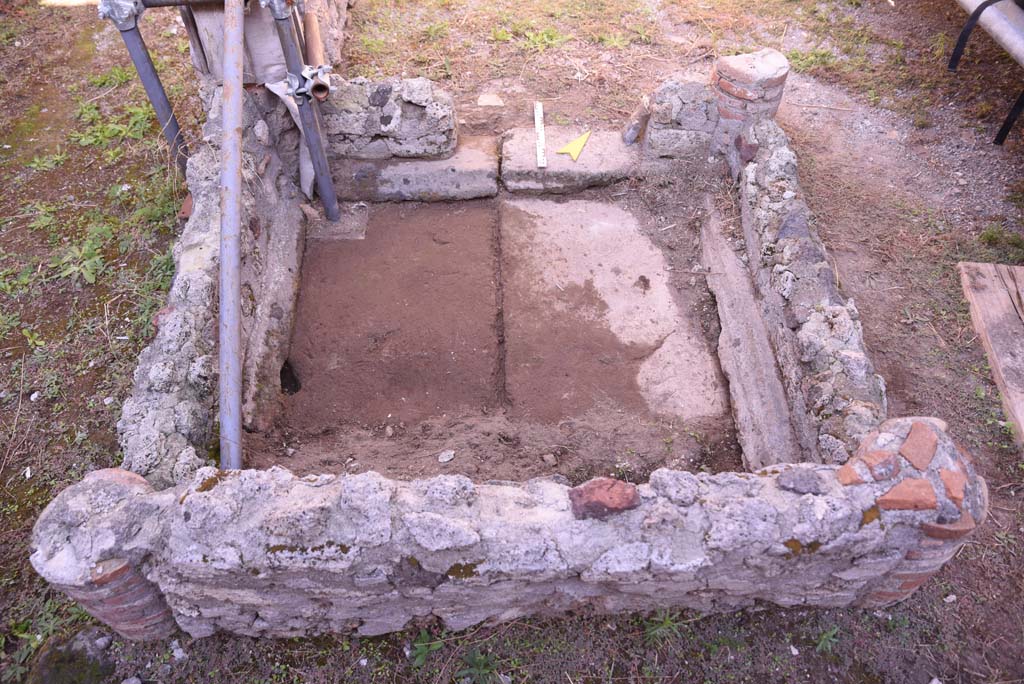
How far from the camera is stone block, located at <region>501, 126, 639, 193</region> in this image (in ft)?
15.0

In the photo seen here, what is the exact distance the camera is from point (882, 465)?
95.2 inches

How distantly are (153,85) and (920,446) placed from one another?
4.33 m

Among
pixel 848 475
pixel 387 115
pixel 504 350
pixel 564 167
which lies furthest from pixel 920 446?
pixel 387 115

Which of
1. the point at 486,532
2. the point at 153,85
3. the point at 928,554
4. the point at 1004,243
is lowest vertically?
the point at 1004,243

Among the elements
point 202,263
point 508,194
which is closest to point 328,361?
point 202,263

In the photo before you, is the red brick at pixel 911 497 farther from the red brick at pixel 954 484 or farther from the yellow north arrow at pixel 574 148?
the yellow north arrow at pixel 574 148

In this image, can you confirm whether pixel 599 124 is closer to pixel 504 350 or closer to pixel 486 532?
pixel 504 350

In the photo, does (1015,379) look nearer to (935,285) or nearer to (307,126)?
(935,285)

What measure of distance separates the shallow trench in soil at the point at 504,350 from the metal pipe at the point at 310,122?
28 centimetres

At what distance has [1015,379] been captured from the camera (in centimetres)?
381

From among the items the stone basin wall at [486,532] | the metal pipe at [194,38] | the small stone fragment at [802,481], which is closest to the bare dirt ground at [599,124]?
the stone basin wall at [486,532]

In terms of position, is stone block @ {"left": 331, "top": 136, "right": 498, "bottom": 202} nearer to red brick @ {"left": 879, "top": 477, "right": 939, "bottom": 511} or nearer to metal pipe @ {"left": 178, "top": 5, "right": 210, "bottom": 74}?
metal pipe @ {"left": 178, "top": 5, "right": 210, "bottom": 74}

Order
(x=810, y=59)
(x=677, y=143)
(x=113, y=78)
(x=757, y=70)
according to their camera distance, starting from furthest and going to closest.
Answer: (x=810, y=59), (x=113, y=78), (x=677, y=143), (x=757, y=70)

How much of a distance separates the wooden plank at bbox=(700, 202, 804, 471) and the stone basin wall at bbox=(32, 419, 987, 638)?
2.51 ft
